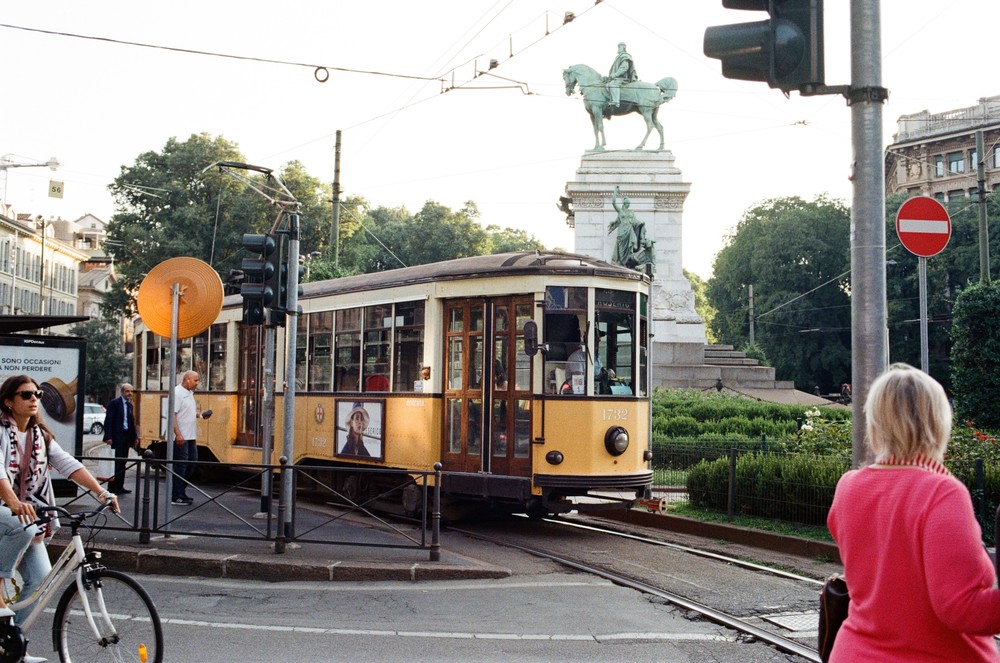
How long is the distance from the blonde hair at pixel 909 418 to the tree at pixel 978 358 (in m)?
14.3

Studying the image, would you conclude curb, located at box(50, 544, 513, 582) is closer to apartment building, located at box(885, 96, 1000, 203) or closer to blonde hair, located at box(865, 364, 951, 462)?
blonde hair, located at box(865, 364, 951, 462)

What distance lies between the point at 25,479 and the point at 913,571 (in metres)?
5.11

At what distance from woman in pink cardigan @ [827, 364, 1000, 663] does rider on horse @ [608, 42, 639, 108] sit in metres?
37.5

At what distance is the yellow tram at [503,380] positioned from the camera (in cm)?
1304

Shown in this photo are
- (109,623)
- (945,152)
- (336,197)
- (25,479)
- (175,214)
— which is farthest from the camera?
(945,152)

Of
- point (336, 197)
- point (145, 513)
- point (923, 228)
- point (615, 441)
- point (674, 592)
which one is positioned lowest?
point (674, 592)

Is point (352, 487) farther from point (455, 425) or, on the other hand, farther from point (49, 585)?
point (49, 585)

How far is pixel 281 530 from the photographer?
424 inches

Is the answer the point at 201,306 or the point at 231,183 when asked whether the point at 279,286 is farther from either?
the point at 231,183

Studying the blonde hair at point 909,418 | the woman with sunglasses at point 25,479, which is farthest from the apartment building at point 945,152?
the blonde hair at point 909,418

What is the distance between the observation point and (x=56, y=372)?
15.2 m

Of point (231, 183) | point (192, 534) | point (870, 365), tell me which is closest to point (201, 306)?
point (192, 534)

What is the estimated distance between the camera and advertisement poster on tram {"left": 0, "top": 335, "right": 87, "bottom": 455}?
15023 millimetres

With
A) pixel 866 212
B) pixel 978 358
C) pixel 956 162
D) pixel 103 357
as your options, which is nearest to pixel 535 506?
pixel 978 358
